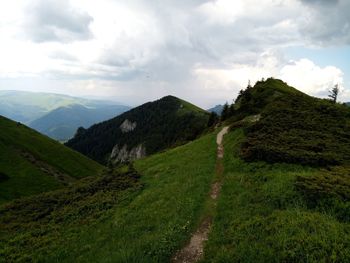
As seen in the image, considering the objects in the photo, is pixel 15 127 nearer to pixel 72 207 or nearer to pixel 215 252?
pixel 72 207

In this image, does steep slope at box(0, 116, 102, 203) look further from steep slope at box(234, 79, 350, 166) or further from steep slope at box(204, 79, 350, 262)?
steep slope at box(204, 79, 350, 262)

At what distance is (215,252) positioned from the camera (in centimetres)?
1864

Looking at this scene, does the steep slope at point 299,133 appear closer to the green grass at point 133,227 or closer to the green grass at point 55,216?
the green grass at point 133,227

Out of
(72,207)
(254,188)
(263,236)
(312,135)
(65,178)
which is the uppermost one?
(312,135)

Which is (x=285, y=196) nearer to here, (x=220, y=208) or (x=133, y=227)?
(x=220, y=208)

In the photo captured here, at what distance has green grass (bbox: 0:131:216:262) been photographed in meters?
20.4

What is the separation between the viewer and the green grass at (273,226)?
16.1 meters

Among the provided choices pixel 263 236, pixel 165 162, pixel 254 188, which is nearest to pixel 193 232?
pixel 263 236

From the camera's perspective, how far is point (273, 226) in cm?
1889

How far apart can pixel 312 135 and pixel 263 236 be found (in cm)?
2392

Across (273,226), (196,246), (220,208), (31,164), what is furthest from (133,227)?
(31,164)

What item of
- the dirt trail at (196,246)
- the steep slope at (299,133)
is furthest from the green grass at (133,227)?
the steep slope at (299,133)

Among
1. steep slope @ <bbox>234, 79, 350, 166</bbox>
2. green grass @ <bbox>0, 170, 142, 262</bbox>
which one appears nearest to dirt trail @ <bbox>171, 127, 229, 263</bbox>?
green grass @ <bbox>0, 170, 142, 262</bbox>

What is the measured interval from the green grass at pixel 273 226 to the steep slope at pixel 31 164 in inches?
2103
